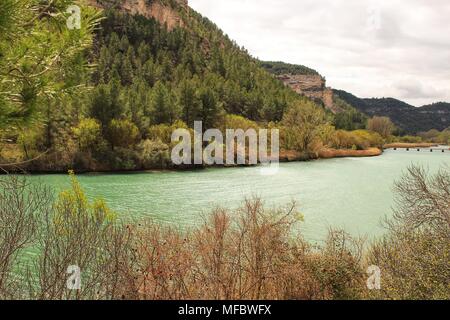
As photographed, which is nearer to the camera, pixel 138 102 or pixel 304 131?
pixel 138 102

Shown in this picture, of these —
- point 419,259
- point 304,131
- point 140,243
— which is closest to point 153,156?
point 304,131

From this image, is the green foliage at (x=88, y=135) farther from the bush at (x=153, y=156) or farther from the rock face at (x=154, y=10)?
the rock face at (x=154, y=10)

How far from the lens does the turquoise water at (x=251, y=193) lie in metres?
29.4

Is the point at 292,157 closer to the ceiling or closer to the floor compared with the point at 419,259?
closer to the ceiling

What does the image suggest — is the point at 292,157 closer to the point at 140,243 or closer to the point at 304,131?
the point at 304,131

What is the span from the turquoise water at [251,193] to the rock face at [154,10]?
122m

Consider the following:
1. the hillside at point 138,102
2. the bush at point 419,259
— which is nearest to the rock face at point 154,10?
the hillside at point 138,102

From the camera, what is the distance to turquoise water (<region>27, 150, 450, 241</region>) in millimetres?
29422

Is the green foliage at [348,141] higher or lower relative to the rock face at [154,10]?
lower

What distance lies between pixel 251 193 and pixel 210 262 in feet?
84.4

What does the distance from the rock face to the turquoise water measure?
399 ft

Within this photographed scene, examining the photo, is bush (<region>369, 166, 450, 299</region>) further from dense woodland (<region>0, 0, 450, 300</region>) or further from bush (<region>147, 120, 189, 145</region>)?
bush (<region>147, 120, 189, 145</region>)

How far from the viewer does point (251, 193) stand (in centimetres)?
3922

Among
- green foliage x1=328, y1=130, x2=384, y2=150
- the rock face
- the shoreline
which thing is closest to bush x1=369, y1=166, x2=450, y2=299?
the shoreline
